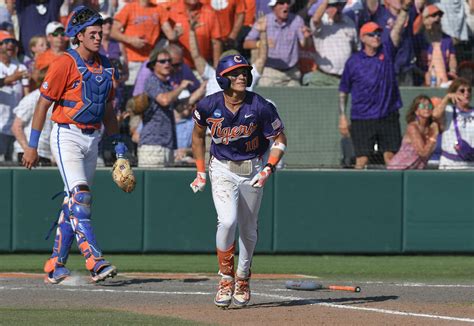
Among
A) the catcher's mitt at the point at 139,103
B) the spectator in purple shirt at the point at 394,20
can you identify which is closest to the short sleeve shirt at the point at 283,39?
the spectator in purple shirt at the point at 394,20

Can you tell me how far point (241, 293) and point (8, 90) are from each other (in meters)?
6.54

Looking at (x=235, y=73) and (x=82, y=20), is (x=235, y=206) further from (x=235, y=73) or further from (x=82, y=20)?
(x=82, y=20)

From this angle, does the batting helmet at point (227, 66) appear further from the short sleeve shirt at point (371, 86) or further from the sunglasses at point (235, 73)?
the short sleeve shirt at point (371, 86)

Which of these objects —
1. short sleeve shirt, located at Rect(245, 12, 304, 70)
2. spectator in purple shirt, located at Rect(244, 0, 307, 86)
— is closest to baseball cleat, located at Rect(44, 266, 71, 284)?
spectator in purple shirt, located at Rect(244, 0, 307, 86)

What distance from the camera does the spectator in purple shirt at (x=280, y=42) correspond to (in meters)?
14.3

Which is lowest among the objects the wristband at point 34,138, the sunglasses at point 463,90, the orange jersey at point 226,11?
the wristband at point 34,138

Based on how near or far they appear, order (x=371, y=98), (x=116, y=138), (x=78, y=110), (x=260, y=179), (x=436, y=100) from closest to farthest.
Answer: (x=260, y=179) < (x=78, y=110) < (x=116, y=138) < (x=371, y=98) < (x=436, y=100)

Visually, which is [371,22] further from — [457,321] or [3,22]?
[457,321]

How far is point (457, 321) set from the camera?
7.18 meters

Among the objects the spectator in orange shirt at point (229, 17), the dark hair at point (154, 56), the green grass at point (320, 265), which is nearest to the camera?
the green grass at point (320, 265)

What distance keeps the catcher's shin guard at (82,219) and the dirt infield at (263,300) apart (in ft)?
1.23

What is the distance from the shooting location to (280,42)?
1428cm

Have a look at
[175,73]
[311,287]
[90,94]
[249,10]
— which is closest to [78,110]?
[90,94]

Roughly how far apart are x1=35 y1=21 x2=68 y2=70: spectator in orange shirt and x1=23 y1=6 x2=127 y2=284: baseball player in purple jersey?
4.21 meters
